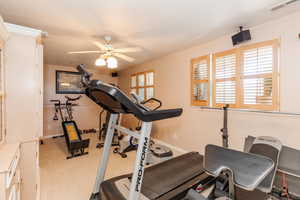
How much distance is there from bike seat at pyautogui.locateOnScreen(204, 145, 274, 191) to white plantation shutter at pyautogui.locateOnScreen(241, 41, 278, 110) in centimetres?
157

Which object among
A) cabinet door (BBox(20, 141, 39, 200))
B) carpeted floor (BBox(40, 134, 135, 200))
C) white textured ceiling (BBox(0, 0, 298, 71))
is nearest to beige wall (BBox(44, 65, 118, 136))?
carpeted floor (BBox(40, 134, 135, 200))

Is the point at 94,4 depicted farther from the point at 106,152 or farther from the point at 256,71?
the point at 256,71

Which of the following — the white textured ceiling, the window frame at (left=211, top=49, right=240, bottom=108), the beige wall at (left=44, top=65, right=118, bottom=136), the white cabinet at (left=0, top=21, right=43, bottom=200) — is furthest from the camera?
the beige wall at (left=44, top=65, right=118, bottom=136)

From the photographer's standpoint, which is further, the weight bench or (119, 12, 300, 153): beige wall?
(119, 12, 300, 153): beige wall

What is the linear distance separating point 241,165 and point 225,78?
2.00 meters

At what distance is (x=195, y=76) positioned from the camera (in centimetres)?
328

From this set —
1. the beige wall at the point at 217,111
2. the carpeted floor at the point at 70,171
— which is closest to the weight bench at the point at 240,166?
the beige wall at the point at 217,111

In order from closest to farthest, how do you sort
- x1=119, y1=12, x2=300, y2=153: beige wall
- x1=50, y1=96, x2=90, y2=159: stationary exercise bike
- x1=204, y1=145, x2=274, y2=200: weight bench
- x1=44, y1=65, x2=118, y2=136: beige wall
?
1. x1=204, y1=145, x2=274, y2=200: weight bench
2. x1=119, y1=12, x2=300, y2=153: beige wall
3. x1=50, y1=96, x2=90, y2=159: stationary exercise bike
4. x1=44, y1=65, x2=118, y2=136: beige wall

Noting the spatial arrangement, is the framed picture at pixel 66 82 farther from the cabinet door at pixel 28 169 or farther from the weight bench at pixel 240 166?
the weight bench at pixel 240 166

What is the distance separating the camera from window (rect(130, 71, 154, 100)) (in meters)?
4.53

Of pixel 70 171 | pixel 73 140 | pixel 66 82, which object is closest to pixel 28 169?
pixel 70 171

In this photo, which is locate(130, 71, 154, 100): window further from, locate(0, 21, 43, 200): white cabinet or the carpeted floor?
locate(0, 21, 43, 200): white cabinet

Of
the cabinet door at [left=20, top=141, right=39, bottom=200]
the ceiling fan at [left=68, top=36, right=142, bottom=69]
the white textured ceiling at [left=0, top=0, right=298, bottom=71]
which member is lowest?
the cabinet door at [left=20, top=141, right=39, bottom=200]

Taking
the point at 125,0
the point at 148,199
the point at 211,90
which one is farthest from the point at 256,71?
the point at 148,199
